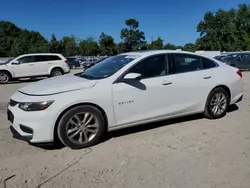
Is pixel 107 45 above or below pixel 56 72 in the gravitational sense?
above

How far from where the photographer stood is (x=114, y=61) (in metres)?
5.88

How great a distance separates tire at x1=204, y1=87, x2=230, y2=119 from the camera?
20.3 ft

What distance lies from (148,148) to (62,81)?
1.84 meters

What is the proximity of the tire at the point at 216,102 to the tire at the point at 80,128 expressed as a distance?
2.37 meters

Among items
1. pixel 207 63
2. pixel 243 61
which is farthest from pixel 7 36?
pixel 207 63

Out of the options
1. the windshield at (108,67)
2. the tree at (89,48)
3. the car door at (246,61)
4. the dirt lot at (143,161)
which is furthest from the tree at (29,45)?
the dirt lot at (143,161)

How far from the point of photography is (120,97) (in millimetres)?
5062

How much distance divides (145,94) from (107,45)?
6882 cm

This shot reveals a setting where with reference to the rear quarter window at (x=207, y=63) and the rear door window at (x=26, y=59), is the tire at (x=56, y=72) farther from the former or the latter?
the rear quarter window at (x=207, y=63)

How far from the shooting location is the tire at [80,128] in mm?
4637

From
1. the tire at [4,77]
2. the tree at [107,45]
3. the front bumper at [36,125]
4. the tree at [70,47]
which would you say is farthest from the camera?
the tree at [70,47]

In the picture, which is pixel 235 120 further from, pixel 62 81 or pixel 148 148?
pixel 62 81

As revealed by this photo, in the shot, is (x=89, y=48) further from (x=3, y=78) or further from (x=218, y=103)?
(x=218, y=103)

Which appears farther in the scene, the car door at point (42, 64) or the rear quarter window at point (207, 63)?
the car door at point (42, 64)
